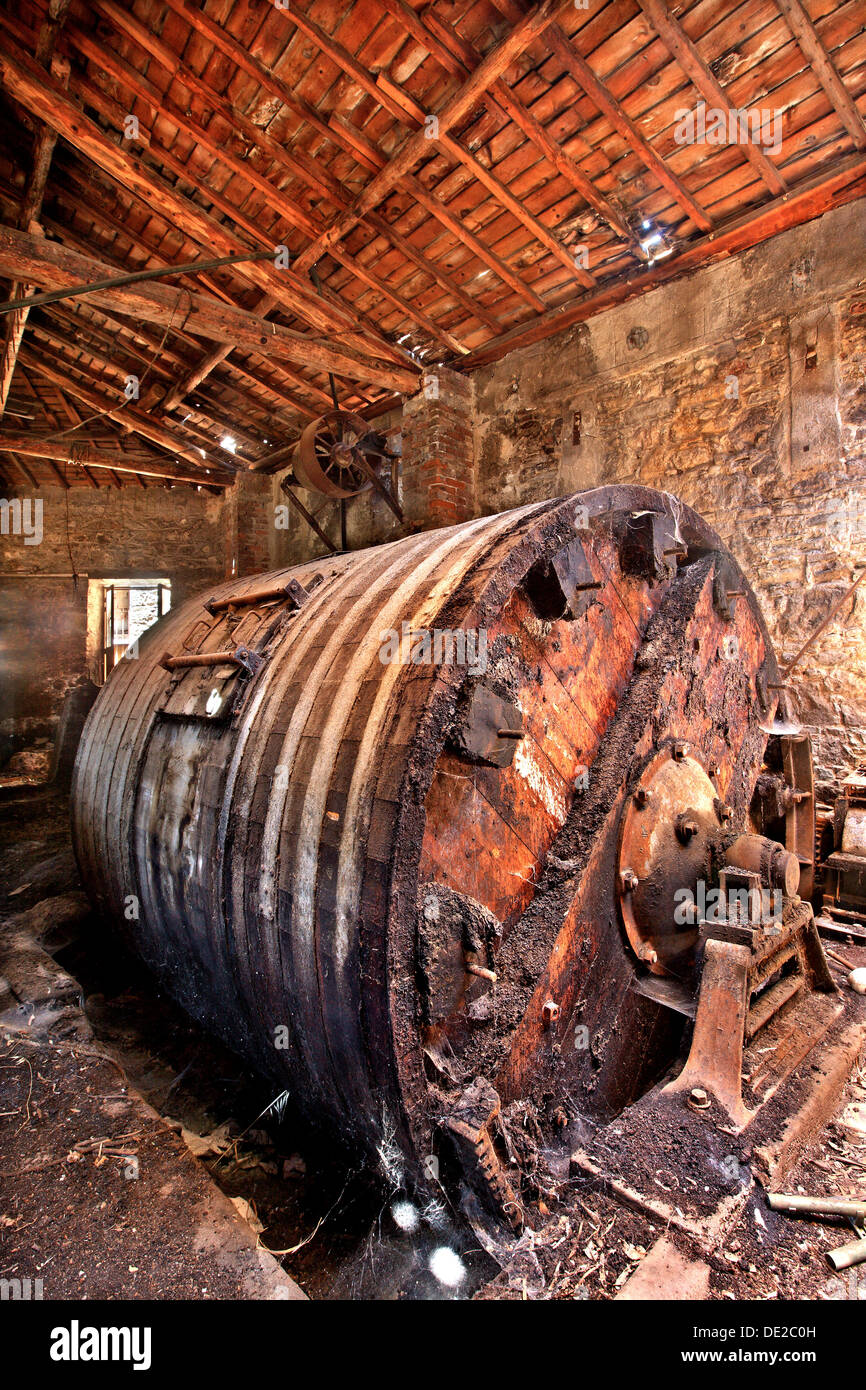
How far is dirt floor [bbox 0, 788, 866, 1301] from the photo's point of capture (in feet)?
4.58

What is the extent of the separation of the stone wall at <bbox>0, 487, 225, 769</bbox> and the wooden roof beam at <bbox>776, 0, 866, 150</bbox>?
1135cm

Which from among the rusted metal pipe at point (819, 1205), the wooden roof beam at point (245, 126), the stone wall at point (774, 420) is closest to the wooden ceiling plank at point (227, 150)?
the wooden roof beam at point (245, 126)

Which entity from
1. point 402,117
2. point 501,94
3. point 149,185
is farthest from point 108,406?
point 501,94

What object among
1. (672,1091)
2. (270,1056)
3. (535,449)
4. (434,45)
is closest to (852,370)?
(535,449)

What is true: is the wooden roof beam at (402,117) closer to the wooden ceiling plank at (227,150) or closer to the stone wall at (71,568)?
the wooden ceiling plank at (227,150)

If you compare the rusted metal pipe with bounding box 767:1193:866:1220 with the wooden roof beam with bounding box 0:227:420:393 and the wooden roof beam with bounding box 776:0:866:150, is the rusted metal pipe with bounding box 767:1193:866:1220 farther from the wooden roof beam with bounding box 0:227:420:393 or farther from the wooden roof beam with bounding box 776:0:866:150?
the wooden roof beam with bounding box 0:227:420:393

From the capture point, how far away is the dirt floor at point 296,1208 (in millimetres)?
1396

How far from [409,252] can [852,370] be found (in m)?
4.24

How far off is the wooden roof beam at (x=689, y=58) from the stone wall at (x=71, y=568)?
10765mm

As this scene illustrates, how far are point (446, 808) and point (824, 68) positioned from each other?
564 centimetres

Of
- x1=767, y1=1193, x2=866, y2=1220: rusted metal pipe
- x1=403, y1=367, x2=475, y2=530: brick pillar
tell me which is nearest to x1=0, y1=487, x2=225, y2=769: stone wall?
x1=403, y1=367, x2=475, y2=530: brick pillar

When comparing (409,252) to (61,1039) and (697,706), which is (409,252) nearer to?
(697,706)

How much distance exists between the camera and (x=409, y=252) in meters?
6.39

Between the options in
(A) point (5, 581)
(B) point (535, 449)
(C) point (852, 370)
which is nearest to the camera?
(C) point (852, 370)
